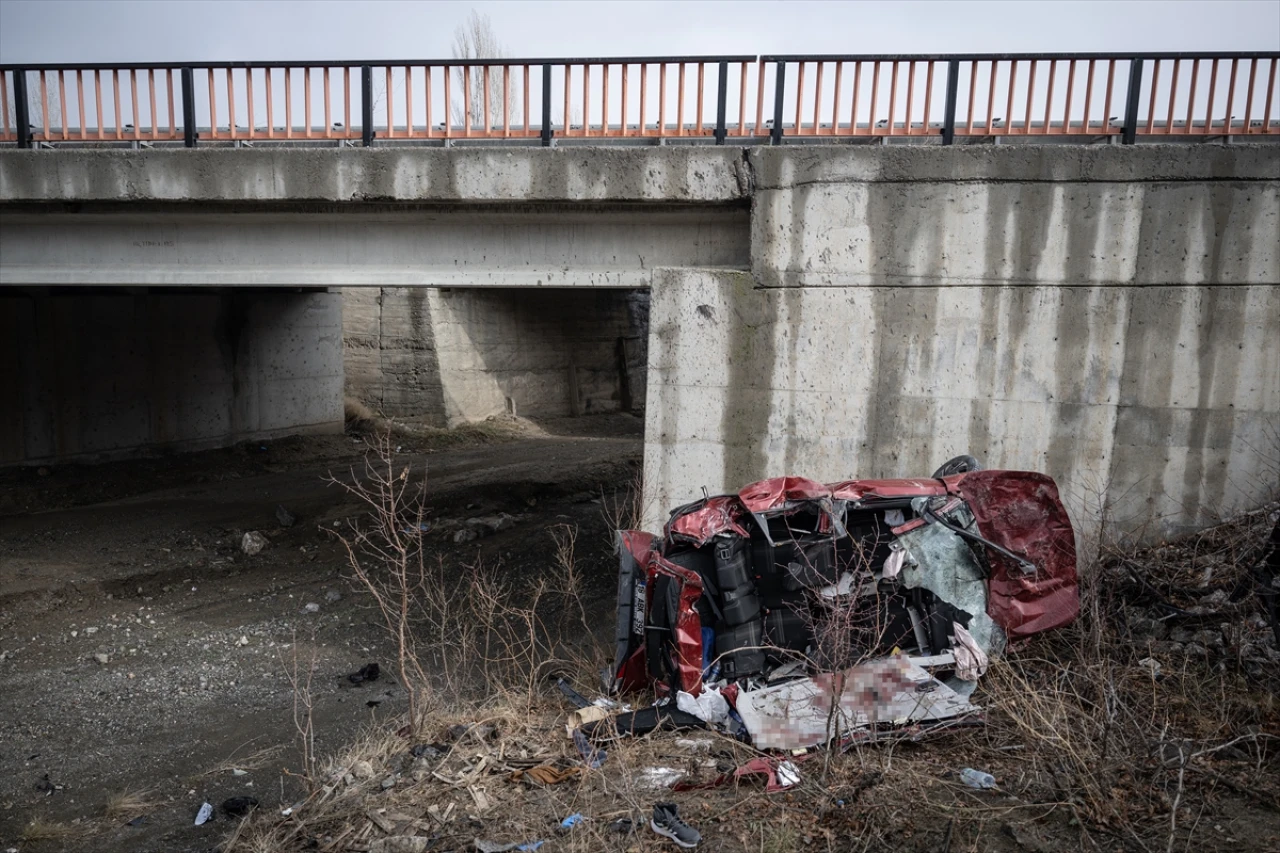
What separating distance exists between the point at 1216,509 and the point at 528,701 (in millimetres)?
5235

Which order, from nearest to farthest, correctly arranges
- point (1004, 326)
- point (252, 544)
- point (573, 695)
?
point (573, 695) → point (1004, 326) → point (252, 544)

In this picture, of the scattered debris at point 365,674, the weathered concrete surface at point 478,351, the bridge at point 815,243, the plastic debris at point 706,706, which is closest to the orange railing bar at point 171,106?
the bridge at point 815,243

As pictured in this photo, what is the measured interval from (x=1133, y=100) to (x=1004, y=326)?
2.02 metres

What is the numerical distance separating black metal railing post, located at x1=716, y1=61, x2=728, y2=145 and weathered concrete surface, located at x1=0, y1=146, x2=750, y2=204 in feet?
0.99

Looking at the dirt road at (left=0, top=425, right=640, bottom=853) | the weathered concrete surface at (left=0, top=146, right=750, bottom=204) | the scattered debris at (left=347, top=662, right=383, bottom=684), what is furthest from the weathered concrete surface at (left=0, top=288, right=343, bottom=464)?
the scattered debris at (left=347, top=662, right=383, bottom=684)

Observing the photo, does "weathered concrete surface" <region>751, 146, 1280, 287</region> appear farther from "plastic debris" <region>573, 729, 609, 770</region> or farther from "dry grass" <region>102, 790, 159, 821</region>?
"dry grass" <region>102, 790, 159, 821</region>

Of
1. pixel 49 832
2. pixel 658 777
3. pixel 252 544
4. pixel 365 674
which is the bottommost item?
pixel 49 832

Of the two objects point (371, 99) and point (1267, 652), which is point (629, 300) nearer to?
point (371, 99)

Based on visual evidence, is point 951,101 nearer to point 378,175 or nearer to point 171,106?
point 378,175

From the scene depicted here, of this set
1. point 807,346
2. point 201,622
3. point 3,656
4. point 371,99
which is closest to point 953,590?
point 807,346

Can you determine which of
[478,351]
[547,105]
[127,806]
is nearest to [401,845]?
[127,806]

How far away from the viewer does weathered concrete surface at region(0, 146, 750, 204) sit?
738cm

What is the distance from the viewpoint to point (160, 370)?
1387 cm

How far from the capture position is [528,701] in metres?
6.00
